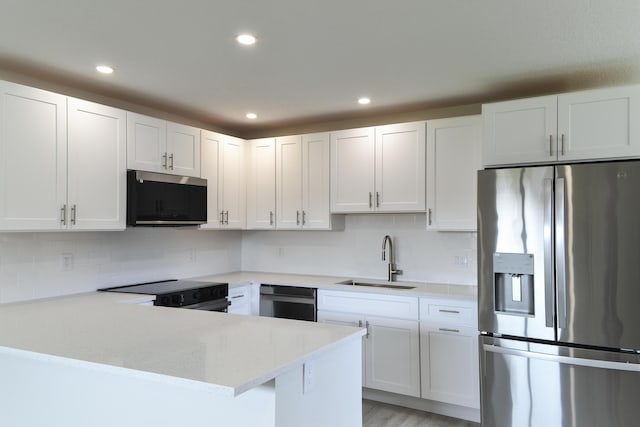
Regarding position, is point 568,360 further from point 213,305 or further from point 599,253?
point 213,305

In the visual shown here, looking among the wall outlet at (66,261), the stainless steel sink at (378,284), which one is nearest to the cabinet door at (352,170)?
the stainless steel sink at (378,284)

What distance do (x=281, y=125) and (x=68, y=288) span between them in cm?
243

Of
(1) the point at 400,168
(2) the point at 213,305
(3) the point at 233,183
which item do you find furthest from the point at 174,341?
(3) the point at 233,183

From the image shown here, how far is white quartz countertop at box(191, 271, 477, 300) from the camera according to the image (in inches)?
139

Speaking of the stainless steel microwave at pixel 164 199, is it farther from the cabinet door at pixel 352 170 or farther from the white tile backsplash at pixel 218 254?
the cabinet door at pixel 352 170

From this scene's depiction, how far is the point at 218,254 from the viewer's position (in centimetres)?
484

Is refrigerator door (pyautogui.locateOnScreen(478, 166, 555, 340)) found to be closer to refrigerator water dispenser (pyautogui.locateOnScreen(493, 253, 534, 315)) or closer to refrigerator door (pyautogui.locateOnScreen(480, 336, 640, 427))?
refrigerator water dispenser (pyautogui.locateOnScreen(493, 253, 534, 315))

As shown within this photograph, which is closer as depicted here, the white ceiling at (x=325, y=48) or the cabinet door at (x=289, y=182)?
the white ceiling at (x=325, y=48)

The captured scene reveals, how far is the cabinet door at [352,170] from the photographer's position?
405 cm

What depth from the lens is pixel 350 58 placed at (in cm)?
282

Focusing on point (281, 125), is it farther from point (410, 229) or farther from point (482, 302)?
point (482, 302)

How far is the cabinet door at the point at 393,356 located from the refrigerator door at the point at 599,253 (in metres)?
1.12

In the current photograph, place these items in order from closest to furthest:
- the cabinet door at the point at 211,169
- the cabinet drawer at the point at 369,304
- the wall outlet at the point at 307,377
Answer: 1. the wall outlet at the point at 307,377
2. the cabinet drawer at the point at 369,304
3. the cabinet door at the point at 211,169

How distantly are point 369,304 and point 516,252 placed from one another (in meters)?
1.28
